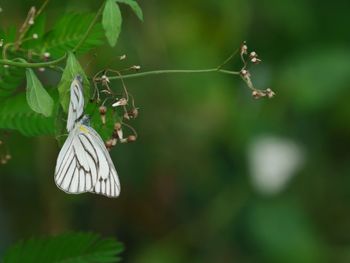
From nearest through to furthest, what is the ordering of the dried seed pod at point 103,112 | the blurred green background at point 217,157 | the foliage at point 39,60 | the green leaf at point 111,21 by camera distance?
the green leaf at point 111,21
the foliage at point 39,60
the dried seed pod at point 103,112
the blurred green background at point 217,157

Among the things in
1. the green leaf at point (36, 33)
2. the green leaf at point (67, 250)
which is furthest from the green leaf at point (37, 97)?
the green leaf at point (67, 250)

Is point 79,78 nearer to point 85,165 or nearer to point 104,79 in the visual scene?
point 104,79

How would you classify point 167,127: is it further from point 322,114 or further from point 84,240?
point 84,240

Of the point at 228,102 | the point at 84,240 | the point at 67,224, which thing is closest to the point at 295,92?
the point at 228,102

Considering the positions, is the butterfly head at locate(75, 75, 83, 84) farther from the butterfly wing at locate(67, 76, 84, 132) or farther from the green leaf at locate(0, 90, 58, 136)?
the green leaf at locate(0, 90, 58, 136)

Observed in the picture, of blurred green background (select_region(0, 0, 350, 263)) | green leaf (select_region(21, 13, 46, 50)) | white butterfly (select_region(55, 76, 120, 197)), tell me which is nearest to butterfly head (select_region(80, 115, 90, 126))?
white butterfly (select_region(55, 76, 120, 197))

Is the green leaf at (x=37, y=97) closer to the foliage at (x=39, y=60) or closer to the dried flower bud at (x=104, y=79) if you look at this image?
the foliage at (x=39, y=60)

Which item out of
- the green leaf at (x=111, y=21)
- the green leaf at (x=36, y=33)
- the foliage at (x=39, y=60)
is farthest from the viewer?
the green leaf at (x=36, y=33)

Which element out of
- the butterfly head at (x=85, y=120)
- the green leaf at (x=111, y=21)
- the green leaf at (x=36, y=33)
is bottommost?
the butterfly head at (x=85, y=120)
